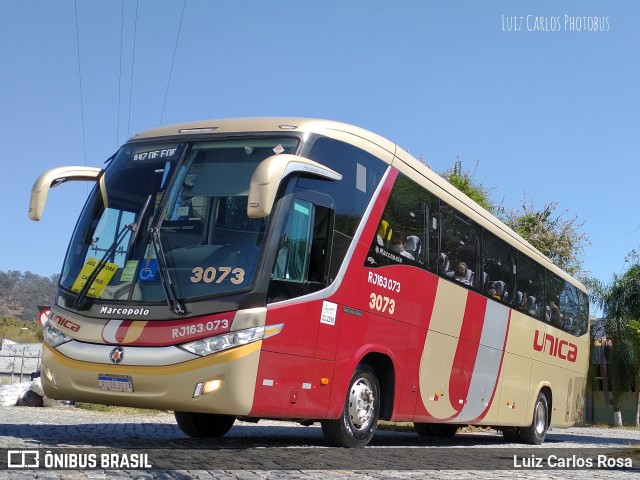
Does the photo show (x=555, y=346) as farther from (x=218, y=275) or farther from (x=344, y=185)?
(x=218, y=275)

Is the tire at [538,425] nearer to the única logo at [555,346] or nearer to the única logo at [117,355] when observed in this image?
the única logo at [555,346]

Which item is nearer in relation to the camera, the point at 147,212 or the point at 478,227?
the point at 147,212

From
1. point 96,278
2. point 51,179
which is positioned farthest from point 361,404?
point 51,179

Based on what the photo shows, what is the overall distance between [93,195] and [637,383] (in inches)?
1624

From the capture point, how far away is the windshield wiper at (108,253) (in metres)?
9.29

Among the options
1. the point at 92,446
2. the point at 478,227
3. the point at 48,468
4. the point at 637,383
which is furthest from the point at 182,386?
the point at 637,383

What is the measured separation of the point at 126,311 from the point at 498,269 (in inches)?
330

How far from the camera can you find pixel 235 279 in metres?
8.77

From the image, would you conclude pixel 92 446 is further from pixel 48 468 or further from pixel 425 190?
pixel 425 190

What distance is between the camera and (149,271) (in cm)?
904

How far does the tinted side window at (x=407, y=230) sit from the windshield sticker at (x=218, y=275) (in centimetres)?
226

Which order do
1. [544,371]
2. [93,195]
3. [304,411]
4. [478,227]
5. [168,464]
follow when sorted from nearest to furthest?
[168,464] < [304,411] < [93,195] < [478,227] < [544,371]

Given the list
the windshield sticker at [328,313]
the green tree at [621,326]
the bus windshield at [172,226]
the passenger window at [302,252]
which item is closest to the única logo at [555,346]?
the windshield sticker at [328,313]

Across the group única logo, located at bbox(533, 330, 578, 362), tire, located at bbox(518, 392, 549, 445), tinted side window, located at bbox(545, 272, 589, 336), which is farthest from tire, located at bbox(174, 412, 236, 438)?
tinted side window, located at bbox(545, 272, 589, 336)
